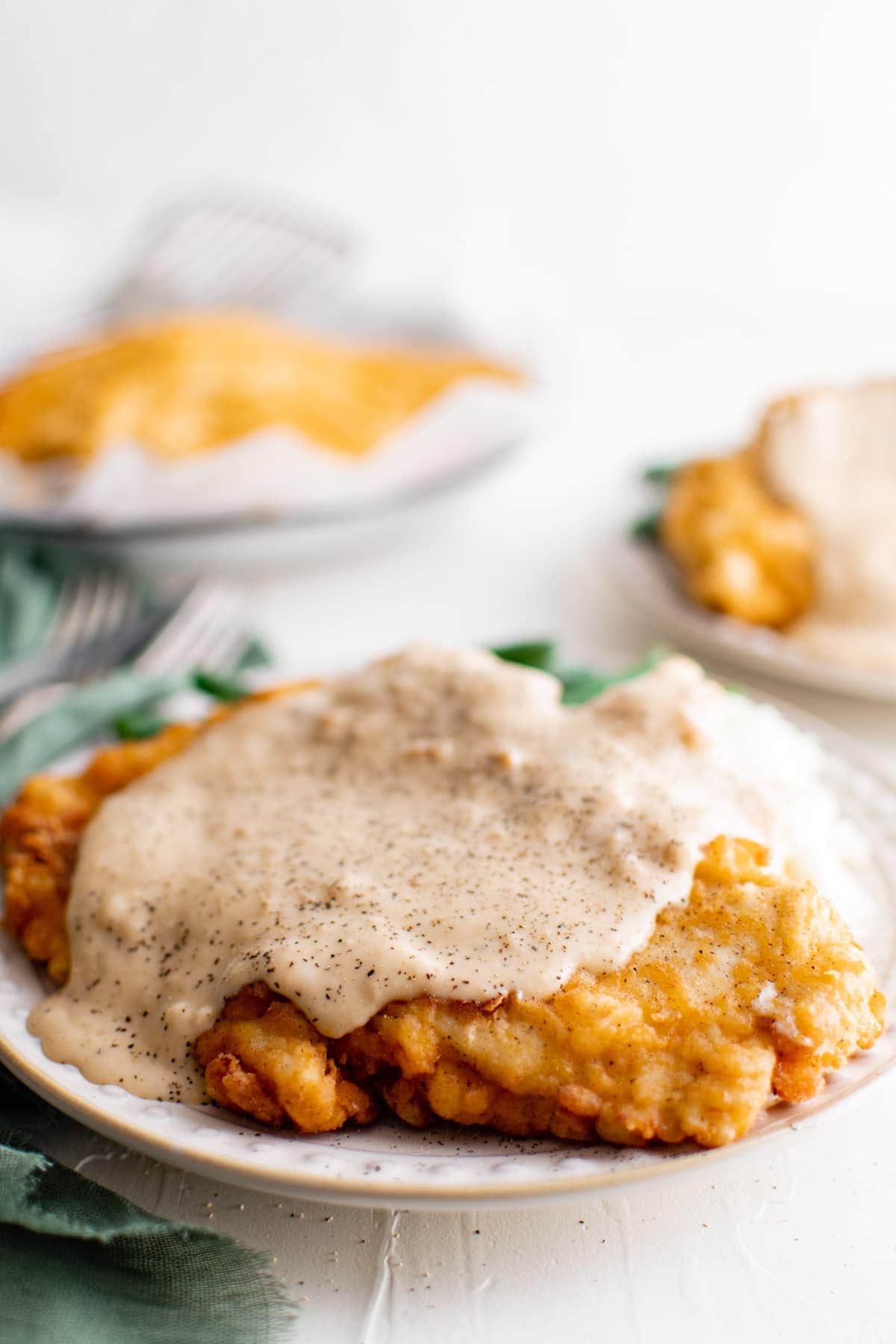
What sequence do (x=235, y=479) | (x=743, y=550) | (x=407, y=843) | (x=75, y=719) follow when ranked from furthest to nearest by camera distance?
(x=235, y=479) → (x=743, y=550) → (x=75, y=719) → (x=407, y=843)

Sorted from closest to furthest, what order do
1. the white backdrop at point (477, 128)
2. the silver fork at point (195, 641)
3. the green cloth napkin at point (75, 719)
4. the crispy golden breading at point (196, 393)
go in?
the green cloth napkin at point (75, 719), the silver fork at point (195, 641), the crispy golden breading at point (196, 393), the white backdrop at point (477, 128)

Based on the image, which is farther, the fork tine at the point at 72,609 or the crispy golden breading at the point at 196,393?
the crispy golden breading at the point at 196,393

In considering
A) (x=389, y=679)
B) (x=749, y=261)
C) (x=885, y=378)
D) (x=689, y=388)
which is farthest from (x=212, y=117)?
(x=389, y=679)

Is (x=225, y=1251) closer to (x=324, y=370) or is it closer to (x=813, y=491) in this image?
(x=813, y=491)

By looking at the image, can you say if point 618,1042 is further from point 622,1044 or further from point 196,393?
point 196,393

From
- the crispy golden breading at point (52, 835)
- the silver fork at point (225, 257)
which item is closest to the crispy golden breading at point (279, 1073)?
the crispy golden breading at point (52, 835)

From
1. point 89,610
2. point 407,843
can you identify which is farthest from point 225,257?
point 407,843

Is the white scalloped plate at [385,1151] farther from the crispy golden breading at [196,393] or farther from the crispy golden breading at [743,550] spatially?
the crispy golden breading at [196,393]
